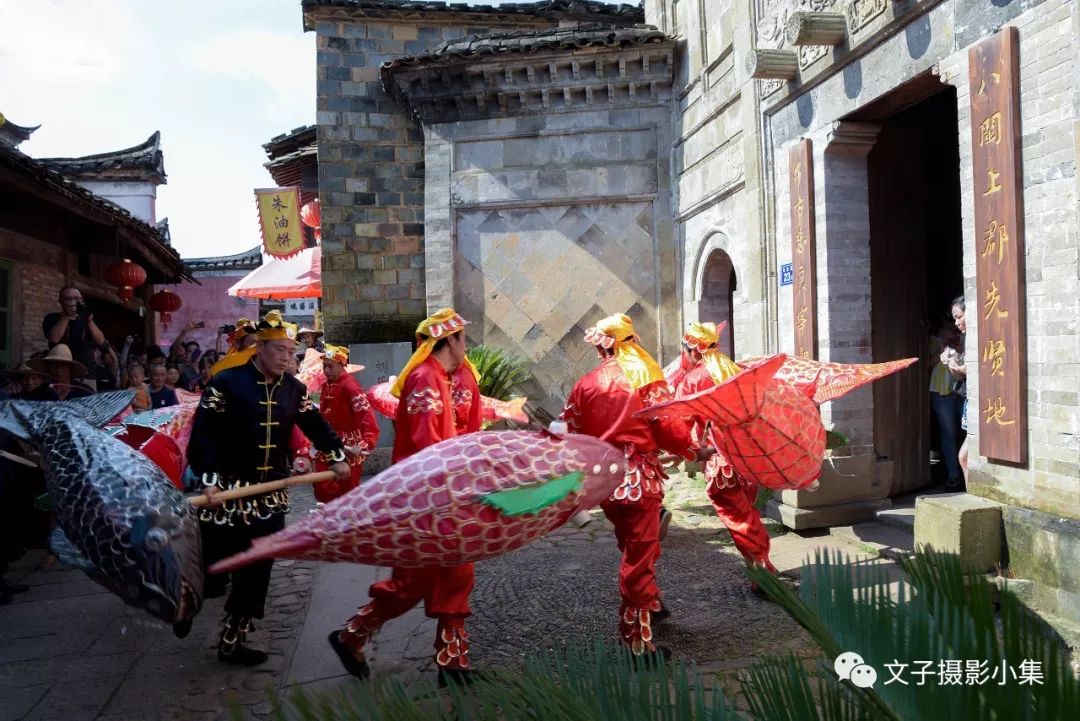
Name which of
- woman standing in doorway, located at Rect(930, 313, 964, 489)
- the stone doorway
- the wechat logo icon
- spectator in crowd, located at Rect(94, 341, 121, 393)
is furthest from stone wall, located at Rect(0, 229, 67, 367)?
the wechat logo icon

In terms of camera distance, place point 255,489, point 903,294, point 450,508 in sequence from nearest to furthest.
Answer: point 450,508, point 255,489, point 903,294

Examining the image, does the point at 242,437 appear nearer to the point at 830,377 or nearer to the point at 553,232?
the point at 830,377

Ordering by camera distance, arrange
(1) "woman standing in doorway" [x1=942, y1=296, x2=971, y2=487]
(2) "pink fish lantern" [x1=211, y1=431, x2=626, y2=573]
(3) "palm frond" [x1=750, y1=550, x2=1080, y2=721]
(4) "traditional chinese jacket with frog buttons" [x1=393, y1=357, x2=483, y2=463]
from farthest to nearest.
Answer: (1) "woman standing in doorway" [x1=942, y1=296, x2=971, y2=487]
(4) "traditional chinese jacket with frog buttons" [x1=393, y1=357, x2=483, y2=463]
(2) "pink fish lantern" [x1=211, y1=431, x2=626, y2=573]
(3) "palm frond" [x1=750, y1=550, x2=1080, y2=721]

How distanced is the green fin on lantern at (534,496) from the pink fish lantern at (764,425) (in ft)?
2.62

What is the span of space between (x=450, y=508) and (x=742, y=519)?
2.78m

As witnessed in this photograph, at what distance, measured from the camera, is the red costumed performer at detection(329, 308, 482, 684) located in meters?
3.52

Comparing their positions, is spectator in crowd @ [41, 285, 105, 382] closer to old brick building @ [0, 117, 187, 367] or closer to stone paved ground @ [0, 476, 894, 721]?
old brick building @ [0, 117, 187, 367]

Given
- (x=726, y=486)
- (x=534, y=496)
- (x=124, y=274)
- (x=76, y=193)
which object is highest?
(x=76, y=193)

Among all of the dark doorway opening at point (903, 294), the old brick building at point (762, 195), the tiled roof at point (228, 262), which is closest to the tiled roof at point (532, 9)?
the old brick building at point (762, 195)

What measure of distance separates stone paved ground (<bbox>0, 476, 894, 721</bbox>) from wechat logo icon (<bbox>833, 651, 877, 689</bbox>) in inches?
83.9

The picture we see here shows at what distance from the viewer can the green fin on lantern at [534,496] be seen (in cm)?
262

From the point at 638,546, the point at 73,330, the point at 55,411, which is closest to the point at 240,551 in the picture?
the point at 55,411

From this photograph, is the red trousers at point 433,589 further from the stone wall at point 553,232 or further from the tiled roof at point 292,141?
the tiled roof at point 292,141

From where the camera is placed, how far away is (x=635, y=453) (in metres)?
4.01
